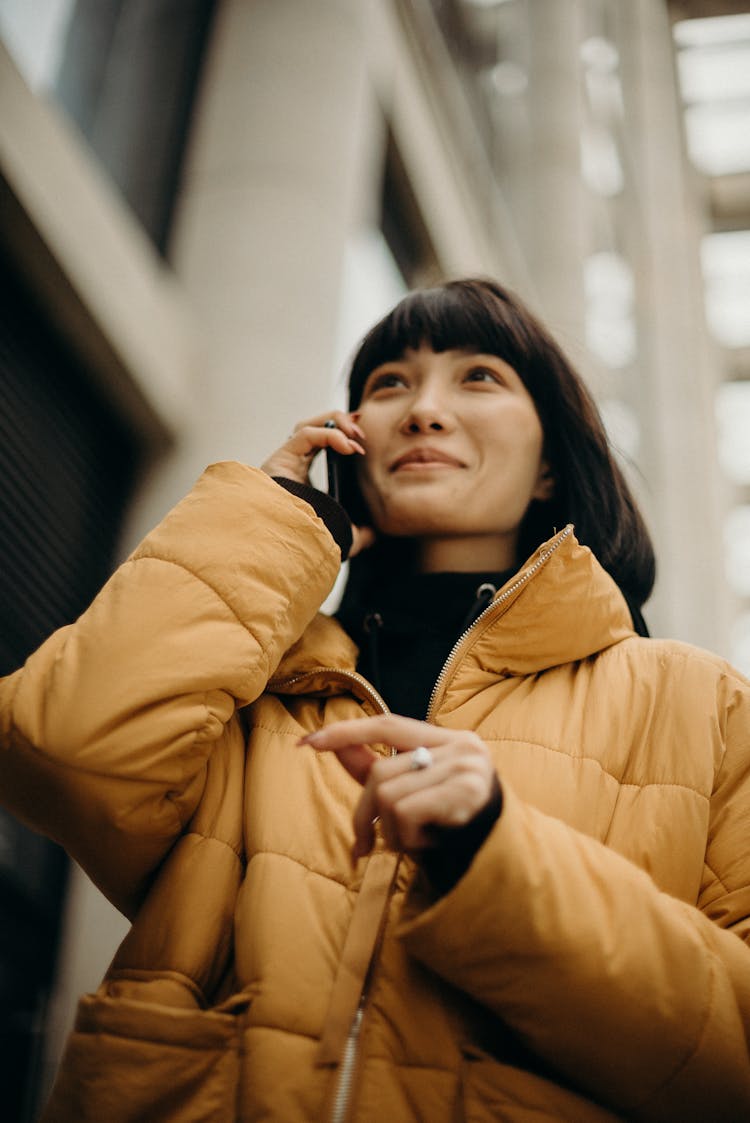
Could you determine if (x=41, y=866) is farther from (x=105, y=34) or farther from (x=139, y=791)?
(x=105, y=34)

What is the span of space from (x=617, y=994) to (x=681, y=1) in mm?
22037

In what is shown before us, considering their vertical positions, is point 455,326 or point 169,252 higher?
point 169,252

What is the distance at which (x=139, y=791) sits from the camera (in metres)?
1.58

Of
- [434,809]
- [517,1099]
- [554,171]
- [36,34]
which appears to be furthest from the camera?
[554,171]

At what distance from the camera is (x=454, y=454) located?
2270 millimetres

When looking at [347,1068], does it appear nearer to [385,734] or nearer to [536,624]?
[385,734]

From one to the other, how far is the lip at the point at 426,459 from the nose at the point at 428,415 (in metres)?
0.05

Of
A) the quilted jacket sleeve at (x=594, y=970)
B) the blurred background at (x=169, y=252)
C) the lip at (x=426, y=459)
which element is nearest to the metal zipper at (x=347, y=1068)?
the quilted jacket sleeve at (x=594, y=970)

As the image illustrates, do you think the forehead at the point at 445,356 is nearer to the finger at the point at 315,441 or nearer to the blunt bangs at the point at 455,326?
the blunt bangs at the point at 455,326

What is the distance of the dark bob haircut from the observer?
240 centimetres

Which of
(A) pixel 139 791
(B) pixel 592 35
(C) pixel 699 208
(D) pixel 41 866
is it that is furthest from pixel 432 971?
(C) pixel 699 208

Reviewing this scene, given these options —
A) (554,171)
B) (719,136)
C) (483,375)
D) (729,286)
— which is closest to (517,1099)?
(483,375)

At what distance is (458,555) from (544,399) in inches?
19.4

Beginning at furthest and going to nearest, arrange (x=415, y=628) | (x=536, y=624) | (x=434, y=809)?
(x=415, y=628) < (x=536, y=624) < (x=434, y=809)
